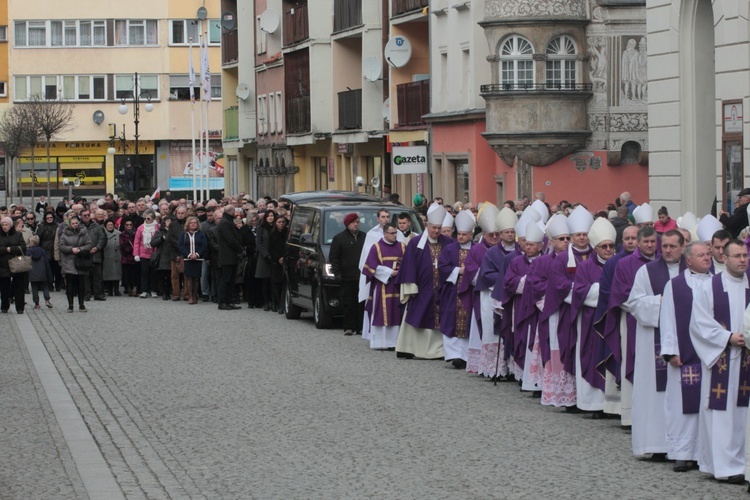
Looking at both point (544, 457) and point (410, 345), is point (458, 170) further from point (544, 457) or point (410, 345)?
point (544, 457)

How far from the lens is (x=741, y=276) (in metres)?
11.6

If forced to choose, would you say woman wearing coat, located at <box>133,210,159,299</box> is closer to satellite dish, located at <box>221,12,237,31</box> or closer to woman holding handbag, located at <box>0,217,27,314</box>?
woman holding handbag, located at <box>0,217,27,314</box>

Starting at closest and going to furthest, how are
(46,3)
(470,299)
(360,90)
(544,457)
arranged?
(544,457)
(470,299)
(360,90)
(46,3)

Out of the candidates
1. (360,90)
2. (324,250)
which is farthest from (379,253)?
(360,90)

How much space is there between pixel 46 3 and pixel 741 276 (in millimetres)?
80319

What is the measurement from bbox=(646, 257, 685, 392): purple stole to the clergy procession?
0.4 inches

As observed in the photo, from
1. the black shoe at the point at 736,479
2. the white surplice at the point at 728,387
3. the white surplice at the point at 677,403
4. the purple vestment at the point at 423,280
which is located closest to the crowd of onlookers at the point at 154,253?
the purple vestment at the point at 423,280

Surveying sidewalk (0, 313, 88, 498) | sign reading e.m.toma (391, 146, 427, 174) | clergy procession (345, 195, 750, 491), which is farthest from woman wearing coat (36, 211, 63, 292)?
sidewalk (0, 313, 88, 498)

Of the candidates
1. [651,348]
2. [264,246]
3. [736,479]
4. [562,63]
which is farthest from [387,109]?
[736,479]

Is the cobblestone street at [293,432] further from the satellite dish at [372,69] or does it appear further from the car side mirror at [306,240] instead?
the satellite dish at [372,69]

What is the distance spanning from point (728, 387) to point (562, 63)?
95.8 feet

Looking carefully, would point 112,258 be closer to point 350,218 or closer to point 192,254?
point 192,254

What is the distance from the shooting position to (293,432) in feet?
45.1

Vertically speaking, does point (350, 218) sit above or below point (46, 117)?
below
